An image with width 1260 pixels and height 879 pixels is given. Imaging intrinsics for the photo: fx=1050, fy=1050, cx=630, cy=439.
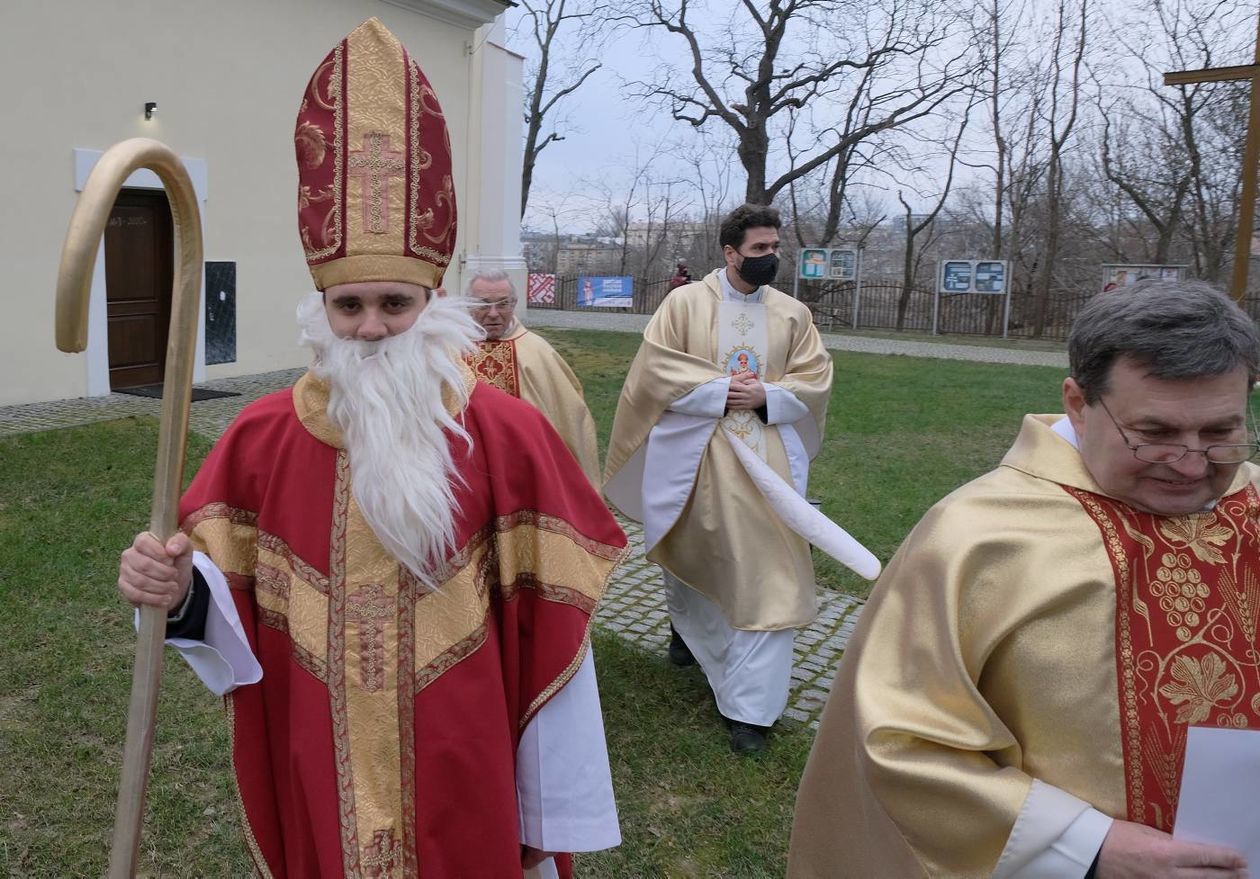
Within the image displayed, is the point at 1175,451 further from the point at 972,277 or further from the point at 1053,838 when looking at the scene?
the point at 972,277

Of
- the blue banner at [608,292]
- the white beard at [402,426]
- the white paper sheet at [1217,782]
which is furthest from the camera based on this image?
the blue banner at [608,292]

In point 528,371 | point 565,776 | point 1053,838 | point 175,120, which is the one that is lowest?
point 565,776

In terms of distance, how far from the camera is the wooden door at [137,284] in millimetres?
11703

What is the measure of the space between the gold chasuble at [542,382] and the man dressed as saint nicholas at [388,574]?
2.46 metres

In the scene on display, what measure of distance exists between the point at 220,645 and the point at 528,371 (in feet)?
9.05

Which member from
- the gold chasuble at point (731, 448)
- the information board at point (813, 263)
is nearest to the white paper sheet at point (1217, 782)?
the gold chasuble at point (731, 448)

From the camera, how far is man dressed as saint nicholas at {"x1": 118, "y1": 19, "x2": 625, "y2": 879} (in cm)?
204

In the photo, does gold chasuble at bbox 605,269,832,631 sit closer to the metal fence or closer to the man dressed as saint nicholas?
the man dressed as saint nicholas

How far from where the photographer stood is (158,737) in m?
4.04

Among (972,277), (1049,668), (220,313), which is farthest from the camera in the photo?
(972,277)

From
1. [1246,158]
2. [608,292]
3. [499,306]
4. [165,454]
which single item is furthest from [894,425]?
[608,292]

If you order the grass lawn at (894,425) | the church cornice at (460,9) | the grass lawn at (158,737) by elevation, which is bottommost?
the grass lawn at (158,737)

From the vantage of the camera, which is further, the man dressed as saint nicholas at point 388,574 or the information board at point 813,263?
the information board at point 813,263

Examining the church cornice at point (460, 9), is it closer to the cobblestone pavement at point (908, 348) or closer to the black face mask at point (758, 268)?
the cobblestone pavement at point (908, 348)
